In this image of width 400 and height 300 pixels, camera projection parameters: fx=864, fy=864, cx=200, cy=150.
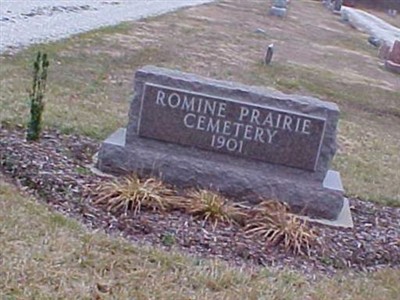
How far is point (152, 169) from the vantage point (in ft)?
19.9

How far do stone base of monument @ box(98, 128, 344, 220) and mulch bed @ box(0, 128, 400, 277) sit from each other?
207mm

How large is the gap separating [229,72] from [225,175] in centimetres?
883

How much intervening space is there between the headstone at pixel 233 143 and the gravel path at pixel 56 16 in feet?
21.3

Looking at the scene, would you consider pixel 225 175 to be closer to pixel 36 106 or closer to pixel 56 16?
pixel 36 106

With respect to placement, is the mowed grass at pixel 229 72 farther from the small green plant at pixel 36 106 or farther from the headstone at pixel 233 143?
the headstone at pixel 233 143

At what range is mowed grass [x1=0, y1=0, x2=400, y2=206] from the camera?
8.52 m

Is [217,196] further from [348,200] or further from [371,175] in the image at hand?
[371,175]

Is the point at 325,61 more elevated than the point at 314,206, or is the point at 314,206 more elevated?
the point at 314,206

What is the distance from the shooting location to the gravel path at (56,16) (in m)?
13.9

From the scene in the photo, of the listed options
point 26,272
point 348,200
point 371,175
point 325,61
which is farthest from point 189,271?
point 325,61

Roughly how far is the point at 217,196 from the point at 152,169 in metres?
0.58

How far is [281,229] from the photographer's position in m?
5.33

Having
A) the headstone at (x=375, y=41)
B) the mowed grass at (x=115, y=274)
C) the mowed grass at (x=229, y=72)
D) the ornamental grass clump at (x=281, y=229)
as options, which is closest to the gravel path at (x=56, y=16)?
the mowed grass at (x=229, y=72)

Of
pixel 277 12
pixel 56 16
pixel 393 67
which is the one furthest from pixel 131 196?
pixel 277 12
